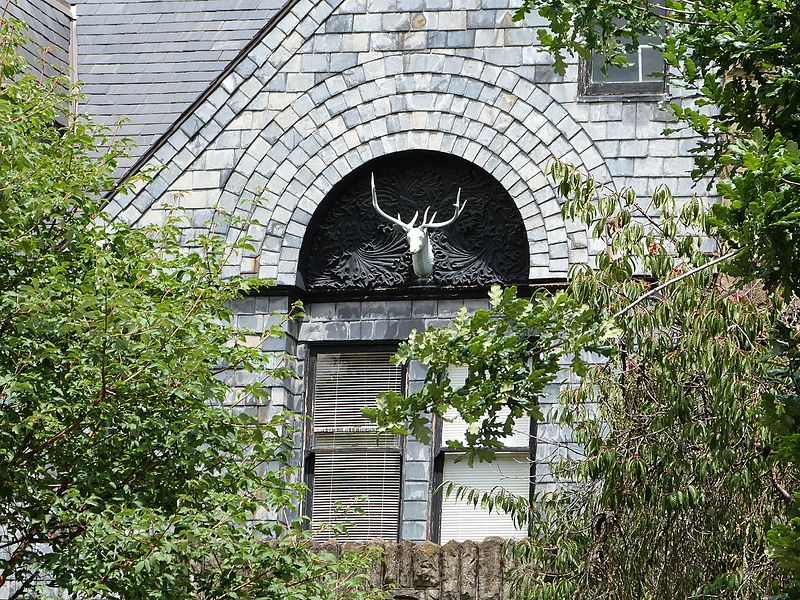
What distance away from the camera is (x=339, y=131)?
1708 centimetres

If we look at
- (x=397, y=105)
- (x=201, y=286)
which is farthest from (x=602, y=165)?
(x=201, y=286)

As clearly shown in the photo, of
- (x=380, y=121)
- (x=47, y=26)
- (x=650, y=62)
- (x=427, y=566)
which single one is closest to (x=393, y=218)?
(x=380, y=121)

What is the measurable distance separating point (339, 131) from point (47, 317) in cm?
566

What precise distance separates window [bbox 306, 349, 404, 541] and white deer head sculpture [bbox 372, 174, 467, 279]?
89cm

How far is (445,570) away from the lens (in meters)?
14.5

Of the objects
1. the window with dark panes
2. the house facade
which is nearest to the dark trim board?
the house facade

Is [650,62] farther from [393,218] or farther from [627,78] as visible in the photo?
[393,218]

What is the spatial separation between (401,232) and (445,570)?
12.8ft

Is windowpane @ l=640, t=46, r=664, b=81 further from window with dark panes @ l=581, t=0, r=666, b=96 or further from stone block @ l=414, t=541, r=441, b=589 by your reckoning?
stone block @ l=414, t=541, r=441, b=589

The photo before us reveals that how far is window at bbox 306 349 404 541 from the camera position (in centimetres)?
1642

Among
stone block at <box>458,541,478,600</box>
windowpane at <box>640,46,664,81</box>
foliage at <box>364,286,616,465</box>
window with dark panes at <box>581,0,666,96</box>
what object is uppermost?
windowpane at <box>640,46,664,81</box>

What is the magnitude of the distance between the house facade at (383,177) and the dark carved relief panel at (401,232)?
0.02 meters

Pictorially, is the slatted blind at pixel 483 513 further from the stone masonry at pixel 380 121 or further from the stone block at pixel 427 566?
the stone masonry at pixel 380 121

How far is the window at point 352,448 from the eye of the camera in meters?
16.4
